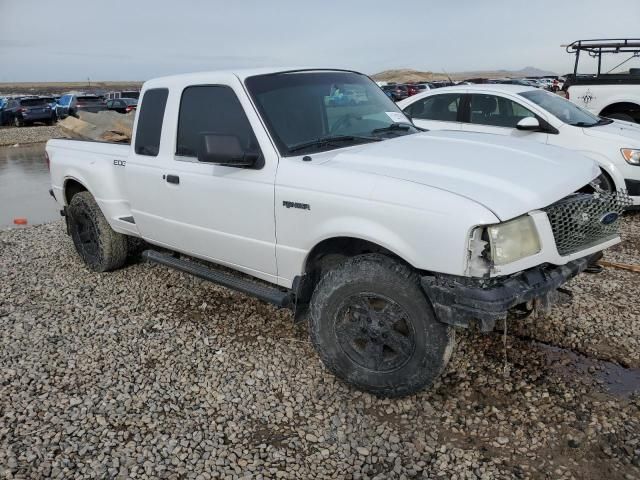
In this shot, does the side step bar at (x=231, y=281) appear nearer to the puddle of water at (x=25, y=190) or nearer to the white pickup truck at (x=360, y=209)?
the white pickup truck at (x=360, y=209)

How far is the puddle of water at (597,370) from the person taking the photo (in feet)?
11.3

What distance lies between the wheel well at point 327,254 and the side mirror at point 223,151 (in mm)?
750

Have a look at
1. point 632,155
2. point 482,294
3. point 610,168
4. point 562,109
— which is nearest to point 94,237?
point 482,294

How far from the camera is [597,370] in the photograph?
3641mm

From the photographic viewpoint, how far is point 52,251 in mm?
6879

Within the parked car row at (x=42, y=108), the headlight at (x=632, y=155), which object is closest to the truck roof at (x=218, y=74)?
the headlight at (x=632, y=155)

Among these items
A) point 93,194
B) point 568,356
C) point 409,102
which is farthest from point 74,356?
point 409,102

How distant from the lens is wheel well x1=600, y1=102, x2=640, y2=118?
10258 mm

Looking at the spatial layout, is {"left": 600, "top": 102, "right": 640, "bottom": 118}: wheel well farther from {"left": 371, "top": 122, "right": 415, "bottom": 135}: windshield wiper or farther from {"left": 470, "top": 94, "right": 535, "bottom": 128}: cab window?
{"left": 371, "top": 122, "right": 415, "bottom": 135}: windshield wiper

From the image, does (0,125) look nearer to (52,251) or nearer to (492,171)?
(52,251)

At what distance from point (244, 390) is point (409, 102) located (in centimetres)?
614

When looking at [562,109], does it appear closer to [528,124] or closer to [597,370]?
[528,124]

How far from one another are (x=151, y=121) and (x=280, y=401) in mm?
2623

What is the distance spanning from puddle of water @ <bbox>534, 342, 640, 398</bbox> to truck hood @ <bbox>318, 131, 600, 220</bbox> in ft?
4.20
